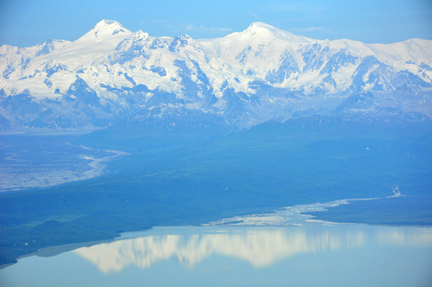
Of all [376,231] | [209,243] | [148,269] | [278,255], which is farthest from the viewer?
[376,231]

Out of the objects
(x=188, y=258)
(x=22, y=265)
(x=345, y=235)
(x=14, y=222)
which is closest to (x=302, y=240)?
(x=345, y=235)

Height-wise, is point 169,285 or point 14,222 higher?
point 14,222

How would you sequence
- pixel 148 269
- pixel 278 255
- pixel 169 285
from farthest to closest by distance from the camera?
pixel 278 255
pixel 148 269
pixel 169 285

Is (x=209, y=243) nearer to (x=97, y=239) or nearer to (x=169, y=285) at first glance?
(x=97, y=239)

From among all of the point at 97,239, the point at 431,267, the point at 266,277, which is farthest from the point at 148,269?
the point at 431,267

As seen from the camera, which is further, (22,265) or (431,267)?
(22,265)

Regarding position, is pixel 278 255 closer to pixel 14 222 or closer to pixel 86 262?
pixel 86 262
